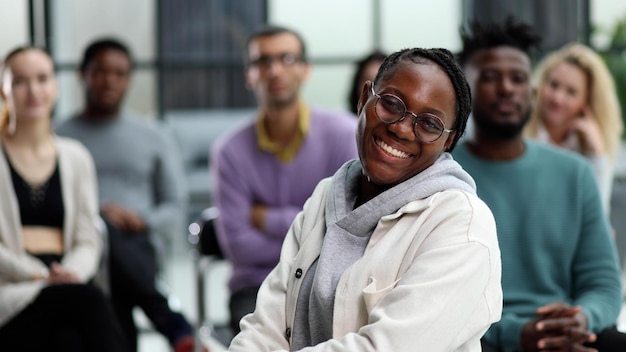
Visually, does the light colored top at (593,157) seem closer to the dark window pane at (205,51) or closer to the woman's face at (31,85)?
the woman's face at (31,85)

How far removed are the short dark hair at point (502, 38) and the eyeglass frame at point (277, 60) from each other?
1011mm

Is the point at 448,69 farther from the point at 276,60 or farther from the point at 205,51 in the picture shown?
the point at 205,51

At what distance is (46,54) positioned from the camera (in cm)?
351

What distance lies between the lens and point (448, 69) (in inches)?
65.4

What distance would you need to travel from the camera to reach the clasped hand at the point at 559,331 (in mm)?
2293

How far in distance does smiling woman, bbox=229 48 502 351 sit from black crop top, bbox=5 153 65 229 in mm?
1668

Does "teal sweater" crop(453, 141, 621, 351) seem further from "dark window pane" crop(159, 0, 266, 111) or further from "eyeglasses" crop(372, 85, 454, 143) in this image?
"dark window pane" crop(159, 0, 266, 111)

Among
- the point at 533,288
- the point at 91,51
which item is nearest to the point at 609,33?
the point at 91,51

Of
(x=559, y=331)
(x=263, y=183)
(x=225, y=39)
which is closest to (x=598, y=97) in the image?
(x=263, y=183)

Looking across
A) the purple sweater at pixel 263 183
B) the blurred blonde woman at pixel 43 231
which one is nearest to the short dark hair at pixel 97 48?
the blurred blonde woman at pixel 43 231

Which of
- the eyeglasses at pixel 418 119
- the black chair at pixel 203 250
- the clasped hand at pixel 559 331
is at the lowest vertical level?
the black chair at pixel 203 250

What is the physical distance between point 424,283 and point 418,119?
0.82ft

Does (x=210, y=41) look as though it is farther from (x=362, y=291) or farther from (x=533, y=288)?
(x=362, y=291)

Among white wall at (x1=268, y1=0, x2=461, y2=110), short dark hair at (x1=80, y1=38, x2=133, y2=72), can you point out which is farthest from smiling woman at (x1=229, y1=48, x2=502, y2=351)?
white wall at (x1=268, y1=0, x2=461, y2=110)
